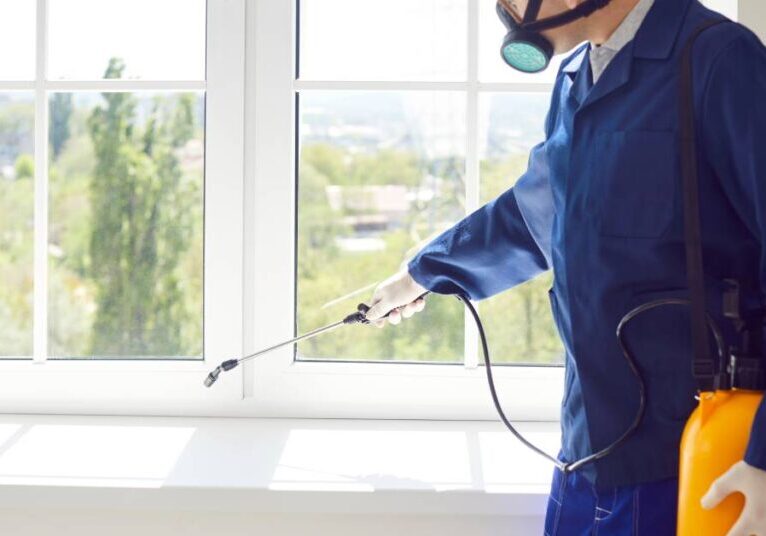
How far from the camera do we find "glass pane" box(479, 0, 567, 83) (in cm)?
191

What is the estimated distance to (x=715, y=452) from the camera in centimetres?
99

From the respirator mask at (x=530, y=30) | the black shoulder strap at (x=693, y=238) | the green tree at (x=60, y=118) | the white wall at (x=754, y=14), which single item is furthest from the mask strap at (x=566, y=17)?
the green tree at (x=60, y=118)

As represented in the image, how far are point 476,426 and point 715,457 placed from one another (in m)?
0.91

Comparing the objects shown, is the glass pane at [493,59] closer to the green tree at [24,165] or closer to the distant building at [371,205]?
the distant building at [371,205]

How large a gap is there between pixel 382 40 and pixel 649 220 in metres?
1.01

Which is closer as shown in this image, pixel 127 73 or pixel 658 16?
pixel 658 16

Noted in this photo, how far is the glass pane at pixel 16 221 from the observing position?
198 cm

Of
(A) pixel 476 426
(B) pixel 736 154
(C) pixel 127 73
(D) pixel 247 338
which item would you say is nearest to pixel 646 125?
(B) pixel 736 154

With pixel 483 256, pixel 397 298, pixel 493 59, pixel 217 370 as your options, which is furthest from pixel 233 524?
pixel 493 59

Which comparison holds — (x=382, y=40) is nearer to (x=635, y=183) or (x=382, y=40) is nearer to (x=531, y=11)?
(x=531, y=11)

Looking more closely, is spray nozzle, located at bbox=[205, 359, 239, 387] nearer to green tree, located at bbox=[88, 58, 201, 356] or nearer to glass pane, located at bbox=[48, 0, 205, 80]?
green tree, located at bbox=[88, 58, 201, 356]

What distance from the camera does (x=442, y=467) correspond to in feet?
5.32

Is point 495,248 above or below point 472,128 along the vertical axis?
below

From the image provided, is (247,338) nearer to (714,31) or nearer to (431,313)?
(431,313)
